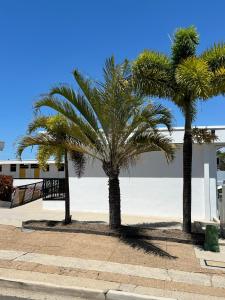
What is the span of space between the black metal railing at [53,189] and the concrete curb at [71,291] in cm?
1126

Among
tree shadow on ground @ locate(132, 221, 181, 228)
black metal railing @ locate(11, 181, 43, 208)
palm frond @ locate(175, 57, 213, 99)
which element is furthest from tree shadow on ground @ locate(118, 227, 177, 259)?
black metal railing @ locate(11, 181, 43, 208)

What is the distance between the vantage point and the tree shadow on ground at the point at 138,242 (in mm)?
10258

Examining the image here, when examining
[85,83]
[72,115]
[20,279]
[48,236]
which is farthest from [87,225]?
[20,279]

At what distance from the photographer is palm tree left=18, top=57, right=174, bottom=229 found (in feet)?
38.6

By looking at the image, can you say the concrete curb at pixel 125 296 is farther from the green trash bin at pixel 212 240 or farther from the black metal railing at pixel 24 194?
the black metal railing at pixel 24 194

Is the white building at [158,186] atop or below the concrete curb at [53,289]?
atop

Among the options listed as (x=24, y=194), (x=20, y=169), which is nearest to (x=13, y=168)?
(x=20, y=169)

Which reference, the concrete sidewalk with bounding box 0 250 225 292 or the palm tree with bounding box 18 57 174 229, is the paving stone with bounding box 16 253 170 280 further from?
the palm tree with bounding box 18 57 174 229

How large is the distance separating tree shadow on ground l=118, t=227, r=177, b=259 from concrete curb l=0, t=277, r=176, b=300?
316 centimetres

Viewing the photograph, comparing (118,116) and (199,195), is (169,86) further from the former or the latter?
(199,195)

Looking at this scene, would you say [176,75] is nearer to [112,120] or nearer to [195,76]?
[195,76]

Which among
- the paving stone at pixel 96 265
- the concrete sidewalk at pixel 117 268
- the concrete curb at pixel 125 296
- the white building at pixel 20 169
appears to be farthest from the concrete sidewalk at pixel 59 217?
the white building at pixel 20 169

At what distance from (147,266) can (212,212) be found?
8.16 metres

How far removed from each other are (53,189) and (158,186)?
5289mm
